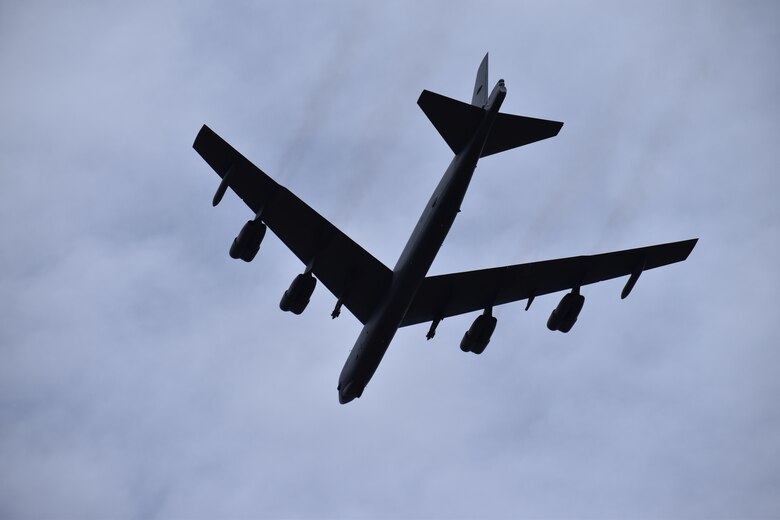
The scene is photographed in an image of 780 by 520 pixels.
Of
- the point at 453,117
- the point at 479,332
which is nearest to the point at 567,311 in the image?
the point at 479,332

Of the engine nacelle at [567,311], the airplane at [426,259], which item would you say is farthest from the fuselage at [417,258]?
the engine nacelle at [567,311]

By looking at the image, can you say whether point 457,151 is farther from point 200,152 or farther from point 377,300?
point 200,152

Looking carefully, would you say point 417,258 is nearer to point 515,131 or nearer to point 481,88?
point 515,131

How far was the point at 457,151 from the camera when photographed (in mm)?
23984

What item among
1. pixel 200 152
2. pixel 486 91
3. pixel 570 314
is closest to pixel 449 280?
pixel 570 314

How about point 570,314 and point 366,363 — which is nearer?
point 366,363

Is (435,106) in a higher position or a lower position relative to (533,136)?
higher

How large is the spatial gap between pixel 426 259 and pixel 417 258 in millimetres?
278

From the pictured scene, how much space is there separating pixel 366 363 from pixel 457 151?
7.70 m

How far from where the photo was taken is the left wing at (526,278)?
1117 inches

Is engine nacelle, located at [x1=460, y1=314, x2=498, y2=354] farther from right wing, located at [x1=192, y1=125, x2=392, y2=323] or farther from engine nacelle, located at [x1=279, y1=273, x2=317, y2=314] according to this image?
engine nacelle, located at [x1=279, y1=273, x2=317, y2=314]

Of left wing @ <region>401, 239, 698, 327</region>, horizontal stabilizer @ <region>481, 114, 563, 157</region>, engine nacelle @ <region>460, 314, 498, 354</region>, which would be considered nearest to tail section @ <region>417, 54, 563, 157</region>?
horizontal stabilizer @ <region>481, 114, 563, 157</region>

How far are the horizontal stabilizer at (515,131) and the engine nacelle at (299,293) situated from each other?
737 centimetres

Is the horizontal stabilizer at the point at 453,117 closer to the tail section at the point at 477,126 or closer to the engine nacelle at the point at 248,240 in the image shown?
the tail section at the point at 477,126
